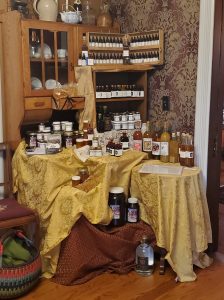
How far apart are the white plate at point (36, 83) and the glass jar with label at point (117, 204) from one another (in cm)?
94

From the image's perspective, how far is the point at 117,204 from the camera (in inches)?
102

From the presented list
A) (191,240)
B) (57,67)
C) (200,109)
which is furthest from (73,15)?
(191,240)

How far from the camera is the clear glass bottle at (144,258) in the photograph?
102 inches

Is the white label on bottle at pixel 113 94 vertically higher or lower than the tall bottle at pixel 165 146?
higher

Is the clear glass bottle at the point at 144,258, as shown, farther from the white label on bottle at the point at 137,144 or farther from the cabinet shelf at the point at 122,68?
the cabinet shelf at the point at 122,68

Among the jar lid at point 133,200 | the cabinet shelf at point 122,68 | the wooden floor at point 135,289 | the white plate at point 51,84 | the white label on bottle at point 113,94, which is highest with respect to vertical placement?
the cabinet shelf at point 122,68

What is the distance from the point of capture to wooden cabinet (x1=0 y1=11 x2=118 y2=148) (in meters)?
2.73

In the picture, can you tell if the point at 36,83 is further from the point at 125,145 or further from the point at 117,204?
the point at 117,204

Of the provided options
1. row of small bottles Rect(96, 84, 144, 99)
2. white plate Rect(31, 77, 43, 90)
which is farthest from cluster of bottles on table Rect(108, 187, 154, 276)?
white plate Rect(31, 77, 43, 90)

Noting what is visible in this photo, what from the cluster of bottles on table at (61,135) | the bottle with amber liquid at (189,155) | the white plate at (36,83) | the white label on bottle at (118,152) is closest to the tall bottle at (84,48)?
the white plate at (36,83)

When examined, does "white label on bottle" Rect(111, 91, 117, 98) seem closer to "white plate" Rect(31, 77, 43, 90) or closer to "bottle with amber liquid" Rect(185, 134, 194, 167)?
"white plate" Rect(31, 77, 43, 90)

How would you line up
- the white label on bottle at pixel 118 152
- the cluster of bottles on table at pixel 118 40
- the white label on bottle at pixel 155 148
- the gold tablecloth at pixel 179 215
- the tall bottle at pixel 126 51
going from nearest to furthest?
the gold tablecloth at pixel 179 215 < the white label on bottle at pixel 118 152 < the white label on bottle at pixel 155 148 < the cluster of bottles on table at pixel 118 40 < the tall bottle at pixel 126 51

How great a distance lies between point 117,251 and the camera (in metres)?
2.60

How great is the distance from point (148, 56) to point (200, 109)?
67 cm
